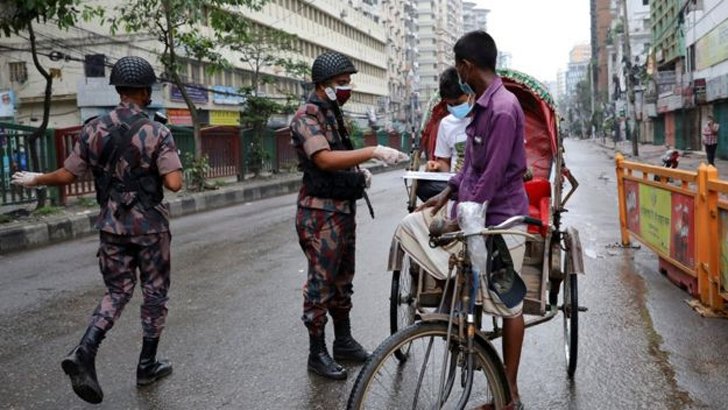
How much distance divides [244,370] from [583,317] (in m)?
2.77

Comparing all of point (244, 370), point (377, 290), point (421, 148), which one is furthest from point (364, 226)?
point (244, 370)

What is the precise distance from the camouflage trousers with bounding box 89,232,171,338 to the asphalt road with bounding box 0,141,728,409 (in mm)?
462

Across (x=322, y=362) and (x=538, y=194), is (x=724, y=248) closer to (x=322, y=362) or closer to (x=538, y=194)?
(x=538, y=194)

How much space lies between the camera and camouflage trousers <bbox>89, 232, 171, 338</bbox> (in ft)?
13.0

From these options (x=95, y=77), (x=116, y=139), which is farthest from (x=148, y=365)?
(x=95, y=77)

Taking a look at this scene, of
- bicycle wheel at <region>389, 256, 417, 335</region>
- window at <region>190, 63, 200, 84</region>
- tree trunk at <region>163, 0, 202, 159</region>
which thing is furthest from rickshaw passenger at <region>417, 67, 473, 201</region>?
window at <region>190, 63, 200, 84</region>

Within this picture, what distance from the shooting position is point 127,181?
156 inches

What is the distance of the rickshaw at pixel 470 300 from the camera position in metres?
2.95

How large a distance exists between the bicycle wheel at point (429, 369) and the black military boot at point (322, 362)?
1036mm

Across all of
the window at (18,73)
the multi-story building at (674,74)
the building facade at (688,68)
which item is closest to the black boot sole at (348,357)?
the building facade at (688,68)

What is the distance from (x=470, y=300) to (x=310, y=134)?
1473mm

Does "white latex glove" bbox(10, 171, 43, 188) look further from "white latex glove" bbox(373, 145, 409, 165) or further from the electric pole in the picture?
the electric pole

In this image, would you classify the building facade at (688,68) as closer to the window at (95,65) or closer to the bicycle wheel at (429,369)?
the window at (95,65)

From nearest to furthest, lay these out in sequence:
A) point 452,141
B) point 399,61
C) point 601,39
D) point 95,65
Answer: point 452,141
point 95,65
point 399,61
point 601,39
